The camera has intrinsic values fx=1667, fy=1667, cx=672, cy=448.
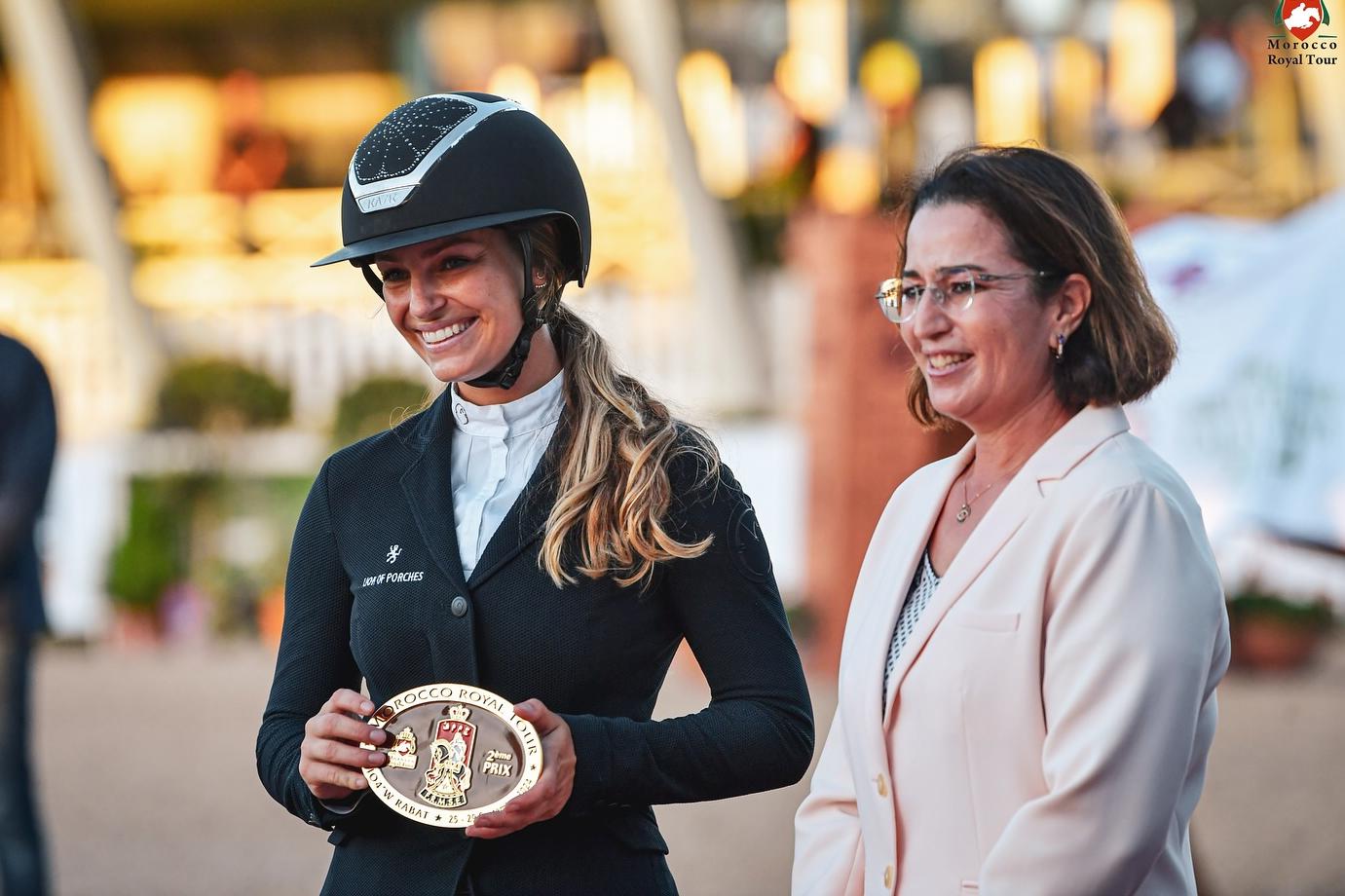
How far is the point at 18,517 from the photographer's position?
5152 millimetres

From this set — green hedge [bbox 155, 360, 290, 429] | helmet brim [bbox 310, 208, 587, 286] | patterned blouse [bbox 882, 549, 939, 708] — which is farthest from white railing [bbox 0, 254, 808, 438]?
helmet brim [bbox 310, 208, 587, 286]

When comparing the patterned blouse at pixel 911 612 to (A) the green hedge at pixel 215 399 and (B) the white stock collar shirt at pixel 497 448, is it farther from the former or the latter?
(A) the green hedge at pixel 215 399

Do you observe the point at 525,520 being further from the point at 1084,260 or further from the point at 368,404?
the point at 368,404

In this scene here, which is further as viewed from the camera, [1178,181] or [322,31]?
[322,31]

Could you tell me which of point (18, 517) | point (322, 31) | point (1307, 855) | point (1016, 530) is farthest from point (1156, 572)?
point (322, 31)

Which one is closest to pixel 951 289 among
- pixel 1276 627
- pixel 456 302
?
pixel 456 302

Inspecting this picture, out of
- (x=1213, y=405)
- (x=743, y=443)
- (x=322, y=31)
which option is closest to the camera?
(x=1213, y=405)

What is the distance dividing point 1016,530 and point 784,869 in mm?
4439

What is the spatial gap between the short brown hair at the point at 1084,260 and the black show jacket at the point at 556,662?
0.52 metres

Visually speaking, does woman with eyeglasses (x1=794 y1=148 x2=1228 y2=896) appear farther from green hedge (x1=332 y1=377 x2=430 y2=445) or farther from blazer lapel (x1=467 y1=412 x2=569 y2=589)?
green hedge (x1=332 y1=377 x2=430 y2=445)

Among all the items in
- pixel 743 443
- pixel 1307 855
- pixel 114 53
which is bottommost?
pixel 1307 855

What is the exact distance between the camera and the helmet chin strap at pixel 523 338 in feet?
7.69

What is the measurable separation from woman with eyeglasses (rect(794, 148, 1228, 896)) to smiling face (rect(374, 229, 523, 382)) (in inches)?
24.0

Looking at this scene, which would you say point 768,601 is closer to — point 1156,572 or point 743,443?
point 1156,572
